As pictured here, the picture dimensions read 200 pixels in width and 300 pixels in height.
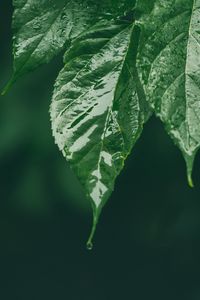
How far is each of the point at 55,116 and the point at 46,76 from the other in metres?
1.35

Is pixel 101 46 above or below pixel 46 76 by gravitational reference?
above

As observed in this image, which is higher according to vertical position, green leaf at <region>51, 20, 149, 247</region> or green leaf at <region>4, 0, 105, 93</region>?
green leaf at <region>4, 0, 105, 93</region>

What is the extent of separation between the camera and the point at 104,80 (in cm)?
45

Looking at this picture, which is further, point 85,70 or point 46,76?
point 46,76

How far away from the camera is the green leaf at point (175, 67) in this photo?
0.39 metres

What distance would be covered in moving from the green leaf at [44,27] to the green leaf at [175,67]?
0.06 meters

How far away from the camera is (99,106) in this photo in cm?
44

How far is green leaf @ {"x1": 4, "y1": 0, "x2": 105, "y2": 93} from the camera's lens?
1.55ft

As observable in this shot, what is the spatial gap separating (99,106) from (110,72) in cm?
3

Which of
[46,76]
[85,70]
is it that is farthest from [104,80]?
[46,76]

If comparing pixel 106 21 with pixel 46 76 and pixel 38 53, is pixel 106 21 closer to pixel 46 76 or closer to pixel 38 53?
pixel 38 53

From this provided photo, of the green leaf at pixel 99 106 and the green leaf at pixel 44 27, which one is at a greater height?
the green leaf at pixel 44 27

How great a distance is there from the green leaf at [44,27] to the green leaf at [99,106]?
0.02 m

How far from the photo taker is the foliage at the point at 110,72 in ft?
1.31
